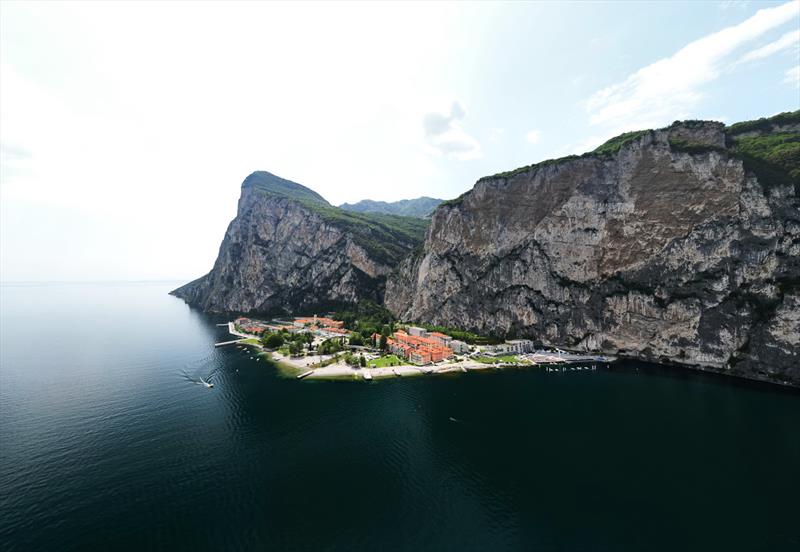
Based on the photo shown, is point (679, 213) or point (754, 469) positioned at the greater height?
point (679, 213)

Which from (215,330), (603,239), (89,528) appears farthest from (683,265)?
(215,330)

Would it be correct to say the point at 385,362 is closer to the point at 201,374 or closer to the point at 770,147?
the point at 201,374

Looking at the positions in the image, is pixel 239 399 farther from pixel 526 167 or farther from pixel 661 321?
pixel 526 167

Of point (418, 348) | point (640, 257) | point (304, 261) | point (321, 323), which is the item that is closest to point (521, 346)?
point (418, 348)

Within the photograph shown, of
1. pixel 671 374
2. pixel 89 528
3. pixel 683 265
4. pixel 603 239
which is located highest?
pixel 603 239

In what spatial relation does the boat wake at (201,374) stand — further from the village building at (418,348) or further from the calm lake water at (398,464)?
the village building at (418,348)

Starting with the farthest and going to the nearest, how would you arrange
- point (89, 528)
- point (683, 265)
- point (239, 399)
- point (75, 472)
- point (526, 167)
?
1. point (526, 167)
2. point (683, 265)
3. point (239, 399)
4. point (75, 472)
5. point (89, 528)

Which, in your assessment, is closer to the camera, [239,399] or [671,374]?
[239,399]
